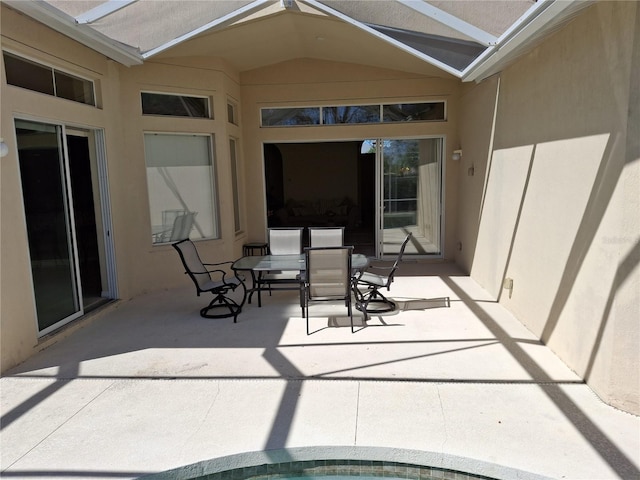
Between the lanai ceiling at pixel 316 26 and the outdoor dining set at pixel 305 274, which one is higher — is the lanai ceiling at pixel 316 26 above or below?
above

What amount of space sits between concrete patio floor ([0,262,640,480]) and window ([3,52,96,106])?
2.70 m

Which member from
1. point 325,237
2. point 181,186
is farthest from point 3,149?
point 325,237

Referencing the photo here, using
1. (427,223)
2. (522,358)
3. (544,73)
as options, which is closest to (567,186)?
(544,73)

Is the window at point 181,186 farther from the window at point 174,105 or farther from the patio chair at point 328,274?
the patio chair at point 328,274

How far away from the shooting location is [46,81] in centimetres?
481

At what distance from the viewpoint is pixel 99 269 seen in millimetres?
6254

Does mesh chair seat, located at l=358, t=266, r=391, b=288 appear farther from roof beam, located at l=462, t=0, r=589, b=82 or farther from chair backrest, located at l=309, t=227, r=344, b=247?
roof beam, located at l=462, t=0, r=589, b=82

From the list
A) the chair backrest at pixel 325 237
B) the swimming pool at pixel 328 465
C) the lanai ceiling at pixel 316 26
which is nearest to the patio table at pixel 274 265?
the chair backrest at pixel 325 237

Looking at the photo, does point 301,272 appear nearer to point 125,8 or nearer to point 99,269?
point 99,269

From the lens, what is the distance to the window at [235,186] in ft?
26.8

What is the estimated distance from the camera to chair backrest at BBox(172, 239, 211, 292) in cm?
554

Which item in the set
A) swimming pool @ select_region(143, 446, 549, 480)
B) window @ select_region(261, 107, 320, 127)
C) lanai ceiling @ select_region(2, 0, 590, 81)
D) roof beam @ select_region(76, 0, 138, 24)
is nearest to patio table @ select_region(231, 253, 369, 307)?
lanai ceiling @ select_region(2, 0, 590, 81)

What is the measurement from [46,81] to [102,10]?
3.17 feet

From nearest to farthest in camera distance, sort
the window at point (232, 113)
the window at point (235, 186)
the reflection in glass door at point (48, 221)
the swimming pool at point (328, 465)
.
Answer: the swimming pool at point (328, 465), the reflection in glass door at point (48, 221), the window at point (232, 113), the window at point (235, 186)
